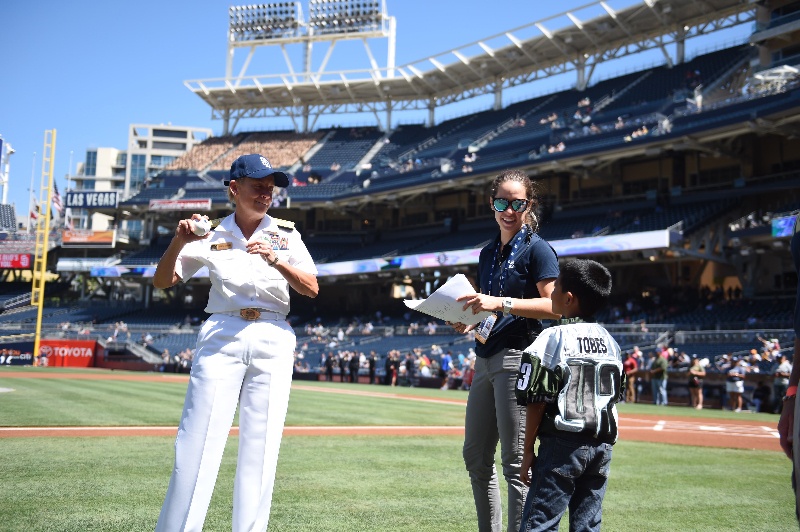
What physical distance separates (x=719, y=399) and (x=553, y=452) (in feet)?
74.2

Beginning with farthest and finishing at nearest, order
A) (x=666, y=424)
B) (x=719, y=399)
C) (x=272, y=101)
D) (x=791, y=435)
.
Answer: (x=272, y=101) < (x=719, y=399) < (x=666, y=424) < (x=791, y=435)

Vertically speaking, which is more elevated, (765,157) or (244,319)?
(765,157)

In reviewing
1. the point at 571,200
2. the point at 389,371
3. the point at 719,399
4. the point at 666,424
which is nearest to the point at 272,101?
the point at 571,200

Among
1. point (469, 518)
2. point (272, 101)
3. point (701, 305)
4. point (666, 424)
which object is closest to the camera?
point (469, 518)

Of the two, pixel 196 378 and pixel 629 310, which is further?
pixel 629 310

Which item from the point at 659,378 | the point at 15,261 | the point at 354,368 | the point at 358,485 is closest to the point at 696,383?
the point at 659,378

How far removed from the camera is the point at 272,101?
58.3 m

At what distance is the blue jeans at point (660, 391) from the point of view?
939 inches

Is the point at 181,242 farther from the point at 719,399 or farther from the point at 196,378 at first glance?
the point at 719,399

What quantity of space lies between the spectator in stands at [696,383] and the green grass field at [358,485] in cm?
1260

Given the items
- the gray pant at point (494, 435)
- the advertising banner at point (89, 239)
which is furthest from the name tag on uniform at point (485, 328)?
the advertising banner at point (89, 239)

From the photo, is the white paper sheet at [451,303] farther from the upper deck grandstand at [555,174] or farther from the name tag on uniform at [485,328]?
the upper deck grandstand at [555,174]

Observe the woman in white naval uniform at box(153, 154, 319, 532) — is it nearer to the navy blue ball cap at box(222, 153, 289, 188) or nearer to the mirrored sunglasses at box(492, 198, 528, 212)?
the navy blue ball cap at box(222, 153, 289, 188)

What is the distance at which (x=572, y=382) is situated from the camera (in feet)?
12.2
